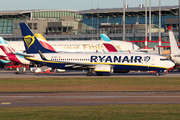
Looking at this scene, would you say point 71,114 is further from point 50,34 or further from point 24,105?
point 50,34

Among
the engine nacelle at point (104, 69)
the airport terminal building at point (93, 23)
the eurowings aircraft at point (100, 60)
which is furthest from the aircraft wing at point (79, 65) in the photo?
the airport terminal building at point (93, 23)

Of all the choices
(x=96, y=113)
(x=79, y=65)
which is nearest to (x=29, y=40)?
(x=79, y=65)

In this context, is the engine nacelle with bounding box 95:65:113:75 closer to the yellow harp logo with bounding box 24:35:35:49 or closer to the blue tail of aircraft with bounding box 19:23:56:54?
the blue tail of aircraft with bounding box 19:23:56:54

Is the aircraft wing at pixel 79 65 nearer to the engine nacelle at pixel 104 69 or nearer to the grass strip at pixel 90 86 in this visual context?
the engine nacelle at pixel 104 69

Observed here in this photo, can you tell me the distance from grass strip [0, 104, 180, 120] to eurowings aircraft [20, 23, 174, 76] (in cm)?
3096

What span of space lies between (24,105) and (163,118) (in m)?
10.3

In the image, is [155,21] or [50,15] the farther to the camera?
[50,15]

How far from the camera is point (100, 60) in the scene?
172 feet

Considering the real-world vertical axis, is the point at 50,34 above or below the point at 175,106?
above

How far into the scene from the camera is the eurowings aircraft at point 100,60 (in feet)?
169

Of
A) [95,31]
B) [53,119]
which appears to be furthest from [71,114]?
[95,31]

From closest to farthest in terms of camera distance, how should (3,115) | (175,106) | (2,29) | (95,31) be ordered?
(3,115) < (175,106) < (95,31) < (2,29)

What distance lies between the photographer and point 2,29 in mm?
172750

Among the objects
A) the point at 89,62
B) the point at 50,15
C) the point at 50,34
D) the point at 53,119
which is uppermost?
the point at 50,15
